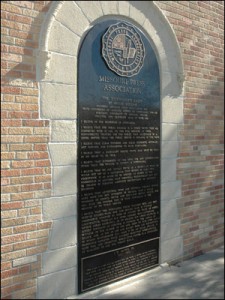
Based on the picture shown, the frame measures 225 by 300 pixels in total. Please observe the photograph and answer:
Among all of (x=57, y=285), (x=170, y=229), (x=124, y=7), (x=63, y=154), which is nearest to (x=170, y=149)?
(x=170, y=229)

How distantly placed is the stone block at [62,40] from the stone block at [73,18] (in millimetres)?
59

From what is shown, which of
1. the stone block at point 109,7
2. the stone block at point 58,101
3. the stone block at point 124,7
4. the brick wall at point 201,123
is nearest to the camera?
the stone block at point 58,101

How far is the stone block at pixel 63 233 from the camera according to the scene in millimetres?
3596

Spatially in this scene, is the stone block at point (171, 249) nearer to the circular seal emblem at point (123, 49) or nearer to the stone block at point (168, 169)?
the stone block at point (168, 169)

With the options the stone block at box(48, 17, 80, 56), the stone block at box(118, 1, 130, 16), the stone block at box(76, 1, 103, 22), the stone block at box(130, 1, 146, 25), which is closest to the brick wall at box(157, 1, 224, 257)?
the stone block at box(130, 1, 146, 25)

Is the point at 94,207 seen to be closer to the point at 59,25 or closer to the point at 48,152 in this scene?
the point at 48,152

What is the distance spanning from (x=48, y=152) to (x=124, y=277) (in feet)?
6.60

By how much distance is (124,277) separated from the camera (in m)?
4.26

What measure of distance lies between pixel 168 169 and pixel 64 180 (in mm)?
1754

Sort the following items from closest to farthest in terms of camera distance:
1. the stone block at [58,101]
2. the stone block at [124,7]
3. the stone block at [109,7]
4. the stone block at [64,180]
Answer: the stone block at [58,101] → the stone block at [64,180] → the stone block at [109,7] → the stone block at [124,7]

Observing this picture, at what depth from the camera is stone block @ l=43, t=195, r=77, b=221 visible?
139 inches

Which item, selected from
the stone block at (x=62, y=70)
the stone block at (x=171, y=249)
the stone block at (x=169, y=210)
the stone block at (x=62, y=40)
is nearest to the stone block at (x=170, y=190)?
the stone block at (x=169, y=210)

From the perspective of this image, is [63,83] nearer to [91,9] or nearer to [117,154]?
[91,9]

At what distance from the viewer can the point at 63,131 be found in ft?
11.9
